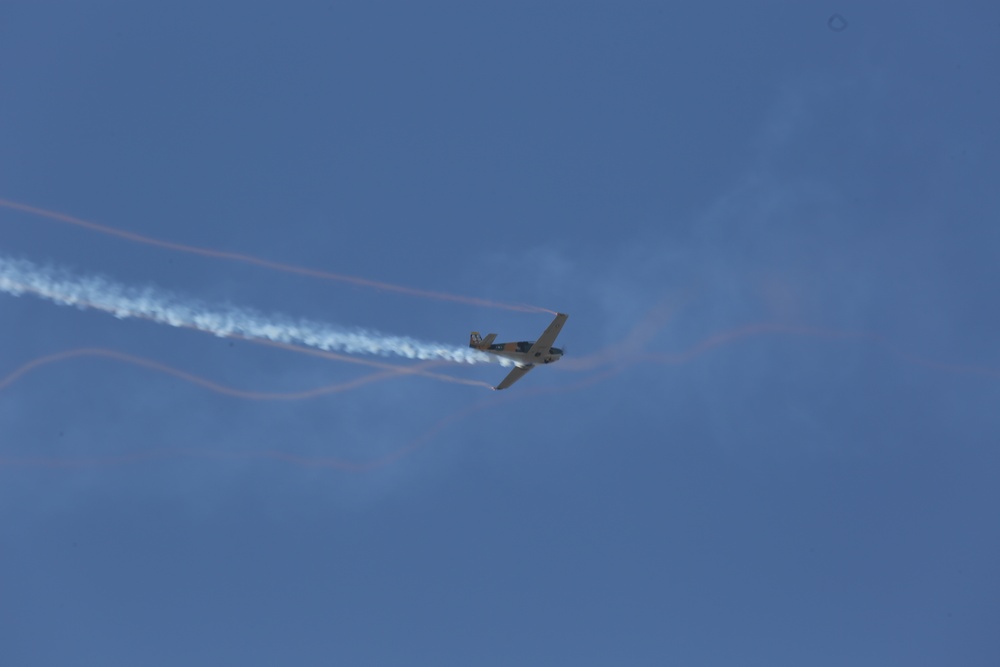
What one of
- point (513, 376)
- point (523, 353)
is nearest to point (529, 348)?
point (523, 353)

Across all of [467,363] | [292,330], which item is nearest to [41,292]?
[292,330]

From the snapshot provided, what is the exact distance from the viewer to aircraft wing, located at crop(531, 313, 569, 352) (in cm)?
5788

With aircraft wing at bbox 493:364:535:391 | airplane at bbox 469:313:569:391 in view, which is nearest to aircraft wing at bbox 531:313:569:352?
airplane at bbox 469:313:569:391

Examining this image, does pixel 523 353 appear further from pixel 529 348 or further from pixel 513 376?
pixel 513 376

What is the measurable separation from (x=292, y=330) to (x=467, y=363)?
9474 mm

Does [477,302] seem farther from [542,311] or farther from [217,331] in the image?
[217,331]

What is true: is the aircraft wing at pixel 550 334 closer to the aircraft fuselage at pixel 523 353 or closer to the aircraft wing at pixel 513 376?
the aircraft fuselage at pixel 523 353

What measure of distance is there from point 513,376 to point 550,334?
4.80m

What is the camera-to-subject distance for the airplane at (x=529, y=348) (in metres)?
58.2

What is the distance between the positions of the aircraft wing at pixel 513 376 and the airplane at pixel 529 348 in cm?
110

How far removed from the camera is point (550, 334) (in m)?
58.4

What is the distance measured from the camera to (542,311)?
189 ft

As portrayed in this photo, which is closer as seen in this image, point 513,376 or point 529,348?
point 529,348

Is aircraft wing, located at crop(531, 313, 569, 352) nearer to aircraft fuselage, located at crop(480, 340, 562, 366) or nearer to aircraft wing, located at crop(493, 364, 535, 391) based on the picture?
aircraft fuselage, located at crop(480, 340, 562, 366)
